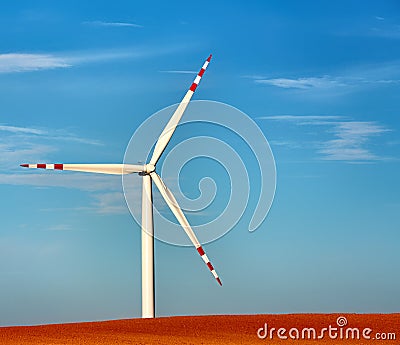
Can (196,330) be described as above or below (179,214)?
below

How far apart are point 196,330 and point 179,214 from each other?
5.64 metres

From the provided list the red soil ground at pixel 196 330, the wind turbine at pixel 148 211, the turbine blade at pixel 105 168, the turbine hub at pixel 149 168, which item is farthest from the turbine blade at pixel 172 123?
the red soil ground at pixel 196 330

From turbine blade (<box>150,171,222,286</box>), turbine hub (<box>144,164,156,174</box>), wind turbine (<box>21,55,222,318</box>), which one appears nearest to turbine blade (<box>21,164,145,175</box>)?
wind turbine (<box>21,55,222,318</box>)

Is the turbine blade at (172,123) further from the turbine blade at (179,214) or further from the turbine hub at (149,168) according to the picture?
the turbine blade at (179,214)

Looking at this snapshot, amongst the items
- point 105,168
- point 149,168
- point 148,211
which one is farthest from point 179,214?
point 105,168

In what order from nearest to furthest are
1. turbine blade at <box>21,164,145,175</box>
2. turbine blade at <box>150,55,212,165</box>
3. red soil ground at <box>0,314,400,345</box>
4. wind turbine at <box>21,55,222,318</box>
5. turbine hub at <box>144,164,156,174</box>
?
red soil ground at <box>0,314,400,345</box>, turbine blade at <box>21,164,145,175</box>, wind turbine at <box>21,55,222,318</box>, turbine hub at <box>144,164,156,174</box>, turbine blade at <box>150,55,212,165</box>

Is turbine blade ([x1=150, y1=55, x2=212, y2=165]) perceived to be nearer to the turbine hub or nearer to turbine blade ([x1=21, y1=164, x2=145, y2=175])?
the turbine hub

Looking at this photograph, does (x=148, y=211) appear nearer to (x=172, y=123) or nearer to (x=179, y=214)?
(x=179, y=214)

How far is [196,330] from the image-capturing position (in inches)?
1660

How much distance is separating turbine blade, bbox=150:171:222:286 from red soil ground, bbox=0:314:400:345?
295 cm

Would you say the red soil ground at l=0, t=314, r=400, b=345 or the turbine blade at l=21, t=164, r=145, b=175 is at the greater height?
the turbine blade at l=21, t=164, r=145, b=175

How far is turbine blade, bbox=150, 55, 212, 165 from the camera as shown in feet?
148

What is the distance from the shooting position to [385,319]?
4766 centimetres

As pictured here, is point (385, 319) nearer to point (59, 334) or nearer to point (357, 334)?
point (357, 334)
